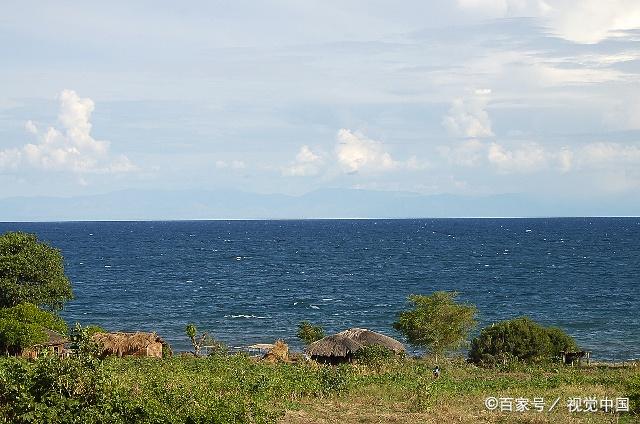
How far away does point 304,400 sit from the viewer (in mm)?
25469

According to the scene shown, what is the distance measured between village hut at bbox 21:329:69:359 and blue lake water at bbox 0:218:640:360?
544 inches

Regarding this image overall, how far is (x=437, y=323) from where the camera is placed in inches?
1586

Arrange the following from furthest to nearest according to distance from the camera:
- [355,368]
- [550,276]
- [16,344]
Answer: [550,276]
[16,344]
[355,368]

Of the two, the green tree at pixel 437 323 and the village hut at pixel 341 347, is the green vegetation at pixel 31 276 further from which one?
the green tree at pixel 437 323

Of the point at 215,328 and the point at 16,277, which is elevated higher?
the point at 16,277

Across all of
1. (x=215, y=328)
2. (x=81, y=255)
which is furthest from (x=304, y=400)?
(x=81, y=255)

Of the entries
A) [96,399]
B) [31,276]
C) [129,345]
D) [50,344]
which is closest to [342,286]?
[31,276]

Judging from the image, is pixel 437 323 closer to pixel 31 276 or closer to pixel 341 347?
pixel 341 347

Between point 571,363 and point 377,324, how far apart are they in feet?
84.4

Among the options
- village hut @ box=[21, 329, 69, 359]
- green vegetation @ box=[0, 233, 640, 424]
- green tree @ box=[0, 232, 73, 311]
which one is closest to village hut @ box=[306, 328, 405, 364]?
green vegetation @ box=[0, 233, 640, 424]

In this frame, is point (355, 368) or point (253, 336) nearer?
point (355, 368)

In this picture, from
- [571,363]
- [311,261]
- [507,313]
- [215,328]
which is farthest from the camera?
[311,261]

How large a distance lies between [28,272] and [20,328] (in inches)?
309

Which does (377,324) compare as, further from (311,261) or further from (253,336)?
(311,261)
